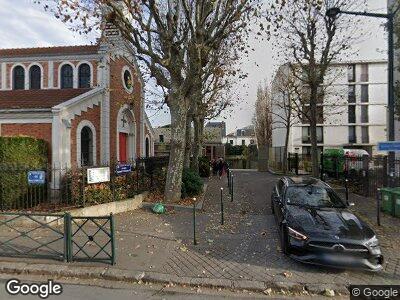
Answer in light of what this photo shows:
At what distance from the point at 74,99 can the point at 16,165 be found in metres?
4.25

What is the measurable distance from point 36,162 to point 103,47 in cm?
726

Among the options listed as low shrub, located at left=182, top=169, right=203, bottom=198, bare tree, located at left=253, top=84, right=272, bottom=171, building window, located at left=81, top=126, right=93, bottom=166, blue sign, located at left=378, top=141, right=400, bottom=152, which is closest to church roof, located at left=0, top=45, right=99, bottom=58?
building window, located at left=81, top=126, right=93, bottom=166

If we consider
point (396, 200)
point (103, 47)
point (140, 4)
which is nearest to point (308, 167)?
point (396, 200)

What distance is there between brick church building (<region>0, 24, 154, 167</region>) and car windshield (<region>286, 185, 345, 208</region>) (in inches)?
314

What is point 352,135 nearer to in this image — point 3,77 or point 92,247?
point 3,77

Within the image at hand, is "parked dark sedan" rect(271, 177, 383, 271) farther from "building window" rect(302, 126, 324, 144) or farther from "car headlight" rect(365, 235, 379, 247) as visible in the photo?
"building window" rect(302, 126, 324, 144)

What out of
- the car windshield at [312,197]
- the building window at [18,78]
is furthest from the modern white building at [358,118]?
the car windshield at [312,197]

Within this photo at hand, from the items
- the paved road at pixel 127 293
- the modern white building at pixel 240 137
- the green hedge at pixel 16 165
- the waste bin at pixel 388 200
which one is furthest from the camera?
the modern white building at pixel 240 137

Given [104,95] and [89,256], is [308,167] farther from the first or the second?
[89,256]

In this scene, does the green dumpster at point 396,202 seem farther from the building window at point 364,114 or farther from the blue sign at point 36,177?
the building window at point 364,114

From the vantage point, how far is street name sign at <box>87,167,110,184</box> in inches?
387

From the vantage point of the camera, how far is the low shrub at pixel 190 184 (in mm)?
12875

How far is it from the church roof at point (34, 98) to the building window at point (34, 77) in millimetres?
832

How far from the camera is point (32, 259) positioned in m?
6.34
